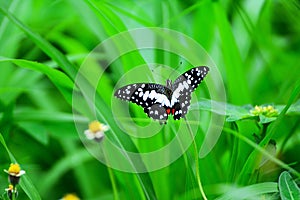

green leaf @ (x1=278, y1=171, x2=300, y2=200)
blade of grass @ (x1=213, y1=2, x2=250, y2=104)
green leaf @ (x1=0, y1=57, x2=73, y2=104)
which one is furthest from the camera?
blade of grass @ (x1=213, y1=2, x2=250, y2=104)

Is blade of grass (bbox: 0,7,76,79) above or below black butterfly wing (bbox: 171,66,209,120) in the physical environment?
above

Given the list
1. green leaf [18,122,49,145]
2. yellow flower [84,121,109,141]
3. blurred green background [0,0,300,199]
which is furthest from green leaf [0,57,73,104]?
green leaf [18,122,49,145]

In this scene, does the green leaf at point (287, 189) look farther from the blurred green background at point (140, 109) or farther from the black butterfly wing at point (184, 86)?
the black butterfly wing at point (184, 86)

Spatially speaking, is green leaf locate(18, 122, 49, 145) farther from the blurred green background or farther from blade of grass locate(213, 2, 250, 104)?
blade of grass locate(213, 2, 250, 104)

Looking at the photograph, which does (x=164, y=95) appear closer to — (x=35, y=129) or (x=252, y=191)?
(x=252, y=191)

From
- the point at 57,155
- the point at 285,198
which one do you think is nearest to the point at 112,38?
the point at 285,198

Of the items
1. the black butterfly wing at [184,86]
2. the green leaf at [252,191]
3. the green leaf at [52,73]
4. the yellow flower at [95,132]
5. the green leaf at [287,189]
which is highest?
the green leaf at [52,73]

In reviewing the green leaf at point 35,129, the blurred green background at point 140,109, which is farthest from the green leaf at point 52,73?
the green leaf at point 35,129
